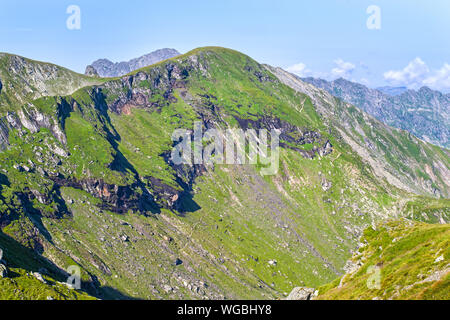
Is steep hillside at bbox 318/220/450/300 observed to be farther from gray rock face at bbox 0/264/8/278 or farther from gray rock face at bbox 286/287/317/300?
gray rock face at bbox 0/264/8/278

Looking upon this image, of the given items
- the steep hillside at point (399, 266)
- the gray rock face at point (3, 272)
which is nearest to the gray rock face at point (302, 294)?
the steep hillside at point (399, 266)

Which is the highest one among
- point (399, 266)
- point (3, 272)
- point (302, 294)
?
point (399, 266)

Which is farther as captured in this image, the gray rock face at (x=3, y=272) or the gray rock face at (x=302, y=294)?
the gray rock face at (x=3, y=272)

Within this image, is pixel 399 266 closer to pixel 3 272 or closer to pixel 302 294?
pixel 302 294

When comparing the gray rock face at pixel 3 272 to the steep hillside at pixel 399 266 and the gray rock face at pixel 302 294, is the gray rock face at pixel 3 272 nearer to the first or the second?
the gray rock face at pixel 302 294

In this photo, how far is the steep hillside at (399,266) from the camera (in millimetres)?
69312

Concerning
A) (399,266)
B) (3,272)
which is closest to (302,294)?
(399,266)

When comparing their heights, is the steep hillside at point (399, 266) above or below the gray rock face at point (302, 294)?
above

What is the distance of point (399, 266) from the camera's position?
284 ft
